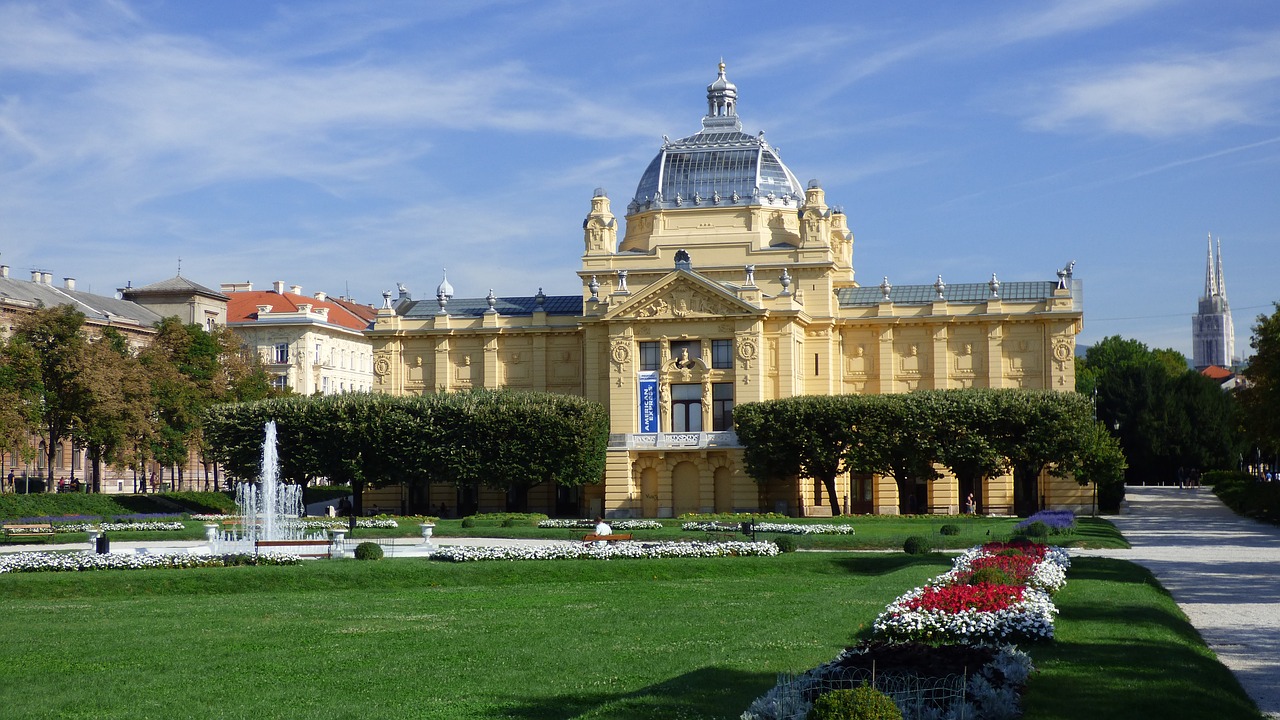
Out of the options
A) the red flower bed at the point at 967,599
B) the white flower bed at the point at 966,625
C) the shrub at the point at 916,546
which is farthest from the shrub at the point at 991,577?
the shrub at the point at 916,546

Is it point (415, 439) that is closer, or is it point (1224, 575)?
point (1224, 575)

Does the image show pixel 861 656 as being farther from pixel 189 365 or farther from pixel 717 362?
pixel 189 365

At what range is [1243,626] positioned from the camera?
2603 centimetres

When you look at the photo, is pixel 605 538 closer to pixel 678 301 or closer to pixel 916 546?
pixel 916 546

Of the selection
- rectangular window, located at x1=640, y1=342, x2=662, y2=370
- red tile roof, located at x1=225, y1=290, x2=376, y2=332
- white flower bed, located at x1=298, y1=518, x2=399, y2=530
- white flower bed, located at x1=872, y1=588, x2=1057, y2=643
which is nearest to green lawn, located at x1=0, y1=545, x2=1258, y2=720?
white flower bed, located at x1=872, y1=588, x2=1057, y2=643

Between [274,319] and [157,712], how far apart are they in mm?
106579

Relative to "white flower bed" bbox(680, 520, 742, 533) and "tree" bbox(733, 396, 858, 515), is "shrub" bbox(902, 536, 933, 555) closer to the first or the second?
"white flower bed" bbox(680, 520, 742, 533)

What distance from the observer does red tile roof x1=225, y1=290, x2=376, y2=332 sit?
12469 centimetres

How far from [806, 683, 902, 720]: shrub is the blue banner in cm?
6543

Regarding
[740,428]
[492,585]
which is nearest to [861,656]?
[492,585]

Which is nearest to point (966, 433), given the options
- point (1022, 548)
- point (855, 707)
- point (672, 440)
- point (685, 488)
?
point (672, 440)

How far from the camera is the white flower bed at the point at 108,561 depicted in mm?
37562

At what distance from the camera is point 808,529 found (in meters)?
55.4

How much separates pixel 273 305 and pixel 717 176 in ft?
178
